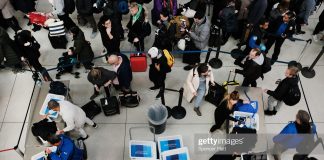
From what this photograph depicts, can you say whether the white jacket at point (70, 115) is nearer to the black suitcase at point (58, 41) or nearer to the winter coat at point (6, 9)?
the black suitcase at point (58, 41)

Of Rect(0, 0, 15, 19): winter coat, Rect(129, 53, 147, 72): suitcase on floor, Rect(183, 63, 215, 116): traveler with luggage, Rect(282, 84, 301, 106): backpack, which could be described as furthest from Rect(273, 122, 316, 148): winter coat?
Rect(0, 0, 15, 19): winter coat

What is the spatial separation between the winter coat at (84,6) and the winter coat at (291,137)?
5.31 metres

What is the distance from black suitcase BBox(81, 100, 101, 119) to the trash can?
128 centimetres

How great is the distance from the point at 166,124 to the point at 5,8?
511 cm

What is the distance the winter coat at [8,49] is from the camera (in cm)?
664

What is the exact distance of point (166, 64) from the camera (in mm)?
6098

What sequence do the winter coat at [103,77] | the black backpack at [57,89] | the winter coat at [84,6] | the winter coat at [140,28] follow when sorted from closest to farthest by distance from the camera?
the winter coat at [103,77] < the black backpack at [57,89] < the winter coat at [140,28] < the winter coat at [84,6]

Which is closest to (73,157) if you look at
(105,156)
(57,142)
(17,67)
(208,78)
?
(57,142)

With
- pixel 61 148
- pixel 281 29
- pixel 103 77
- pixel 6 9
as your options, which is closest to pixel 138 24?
pixel 103 77

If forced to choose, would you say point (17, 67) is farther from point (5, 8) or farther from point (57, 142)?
point (57, 142)

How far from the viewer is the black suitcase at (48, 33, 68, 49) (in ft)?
25.5

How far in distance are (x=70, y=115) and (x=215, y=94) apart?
10.1ft

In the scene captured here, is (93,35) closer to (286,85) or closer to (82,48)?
(82,48)

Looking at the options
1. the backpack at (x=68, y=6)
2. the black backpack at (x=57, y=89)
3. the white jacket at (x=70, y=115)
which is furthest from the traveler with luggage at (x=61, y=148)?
the backpack at (x=68, y=6)
